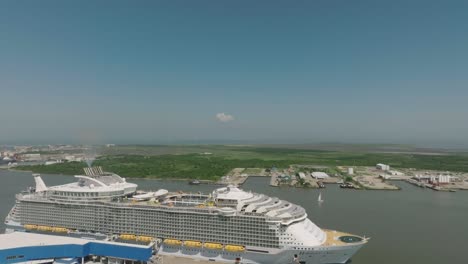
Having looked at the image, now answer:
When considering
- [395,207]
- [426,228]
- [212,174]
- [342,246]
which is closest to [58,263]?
[342,246]

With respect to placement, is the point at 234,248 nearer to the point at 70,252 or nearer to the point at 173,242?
the point at 173,242

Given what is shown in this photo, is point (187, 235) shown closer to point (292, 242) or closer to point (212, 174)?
point (292, 242)

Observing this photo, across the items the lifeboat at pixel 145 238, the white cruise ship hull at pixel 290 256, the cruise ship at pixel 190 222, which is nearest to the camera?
the white cruise ship hull at pixel 290 256

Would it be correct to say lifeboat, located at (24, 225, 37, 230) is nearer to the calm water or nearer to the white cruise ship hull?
the calm water

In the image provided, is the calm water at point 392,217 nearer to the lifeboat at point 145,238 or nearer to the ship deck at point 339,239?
the ship deck at point 339,239

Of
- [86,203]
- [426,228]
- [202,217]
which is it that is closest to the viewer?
[202,217]

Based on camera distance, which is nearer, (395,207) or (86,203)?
(86,203)

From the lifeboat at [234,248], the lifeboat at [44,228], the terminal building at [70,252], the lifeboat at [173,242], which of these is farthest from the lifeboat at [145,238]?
the lifeboat at [44,228]

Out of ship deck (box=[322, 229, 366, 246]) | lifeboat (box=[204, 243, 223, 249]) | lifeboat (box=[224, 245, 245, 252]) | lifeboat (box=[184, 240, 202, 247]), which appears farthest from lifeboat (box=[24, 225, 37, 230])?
ship deck (box=[322, 229, 366, 246])
